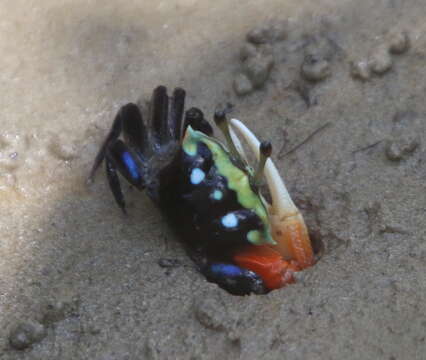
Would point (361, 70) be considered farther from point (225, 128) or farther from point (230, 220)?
point (230, 220)

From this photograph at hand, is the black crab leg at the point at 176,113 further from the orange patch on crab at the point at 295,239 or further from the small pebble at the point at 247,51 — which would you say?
the orange patch on crab at the point at 295,239

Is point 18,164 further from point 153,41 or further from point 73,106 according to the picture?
point 153,41

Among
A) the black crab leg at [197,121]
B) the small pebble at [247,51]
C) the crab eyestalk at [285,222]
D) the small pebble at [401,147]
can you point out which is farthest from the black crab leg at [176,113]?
the small pebble at [401,147]

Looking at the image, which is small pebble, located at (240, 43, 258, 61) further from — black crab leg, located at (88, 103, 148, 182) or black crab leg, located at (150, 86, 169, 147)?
black crab leg, located at (88, 103, 148, 182)

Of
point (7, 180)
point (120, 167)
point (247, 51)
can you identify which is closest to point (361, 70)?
point (247, 51)

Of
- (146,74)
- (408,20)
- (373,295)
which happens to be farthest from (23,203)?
(408,20)
